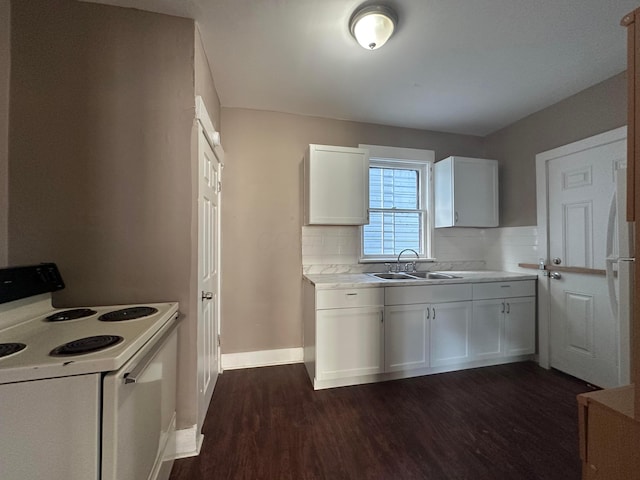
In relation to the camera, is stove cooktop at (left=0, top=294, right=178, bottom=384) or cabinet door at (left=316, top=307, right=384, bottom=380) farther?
cabinet door at (left=316, top=307, right=384, bottom=380)

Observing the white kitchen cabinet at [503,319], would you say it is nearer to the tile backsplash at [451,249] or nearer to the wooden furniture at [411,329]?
the wooden furniture at [411,329]

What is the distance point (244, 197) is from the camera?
2.56 meters

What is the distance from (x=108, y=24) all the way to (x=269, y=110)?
137cm

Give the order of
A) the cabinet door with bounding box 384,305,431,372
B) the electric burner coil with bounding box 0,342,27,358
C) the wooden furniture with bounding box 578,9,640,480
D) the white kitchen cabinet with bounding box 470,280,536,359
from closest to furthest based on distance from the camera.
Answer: the wooden furniture with bounding box 578,9,640,480
the electric burner coil with bounding box 0,342,27,358
the cabinet door with bounding box 384,305,431,372
the white kitchen cabinet with bounding box 470,280,536,359

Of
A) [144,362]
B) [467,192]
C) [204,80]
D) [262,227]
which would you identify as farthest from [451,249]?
[144,362]

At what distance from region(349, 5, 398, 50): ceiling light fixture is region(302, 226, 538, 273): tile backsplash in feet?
5.36

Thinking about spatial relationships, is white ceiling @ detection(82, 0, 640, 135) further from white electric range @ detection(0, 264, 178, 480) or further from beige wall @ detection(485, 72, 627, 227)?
white electric range @ detection(0, 264, 178, 480)

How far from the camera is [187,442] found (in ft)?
4.86

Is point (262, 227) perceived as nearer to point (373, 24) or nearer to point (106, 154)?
point (106, 154)

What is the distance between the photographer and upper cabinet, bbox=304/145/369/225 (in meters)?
2.43

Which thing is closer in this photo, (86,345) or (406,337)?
(86,345)

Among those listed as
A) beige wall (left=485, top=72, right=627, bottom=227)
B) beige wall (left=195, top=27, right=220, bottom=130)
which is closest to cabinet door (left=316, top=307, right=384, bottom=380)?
beige wall (left=195, top=27, right=220, bottom=130)

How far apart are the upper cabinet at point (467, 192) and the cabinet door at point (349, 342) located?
4.93 feet

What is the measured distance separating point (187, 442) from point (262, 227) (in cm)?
174
